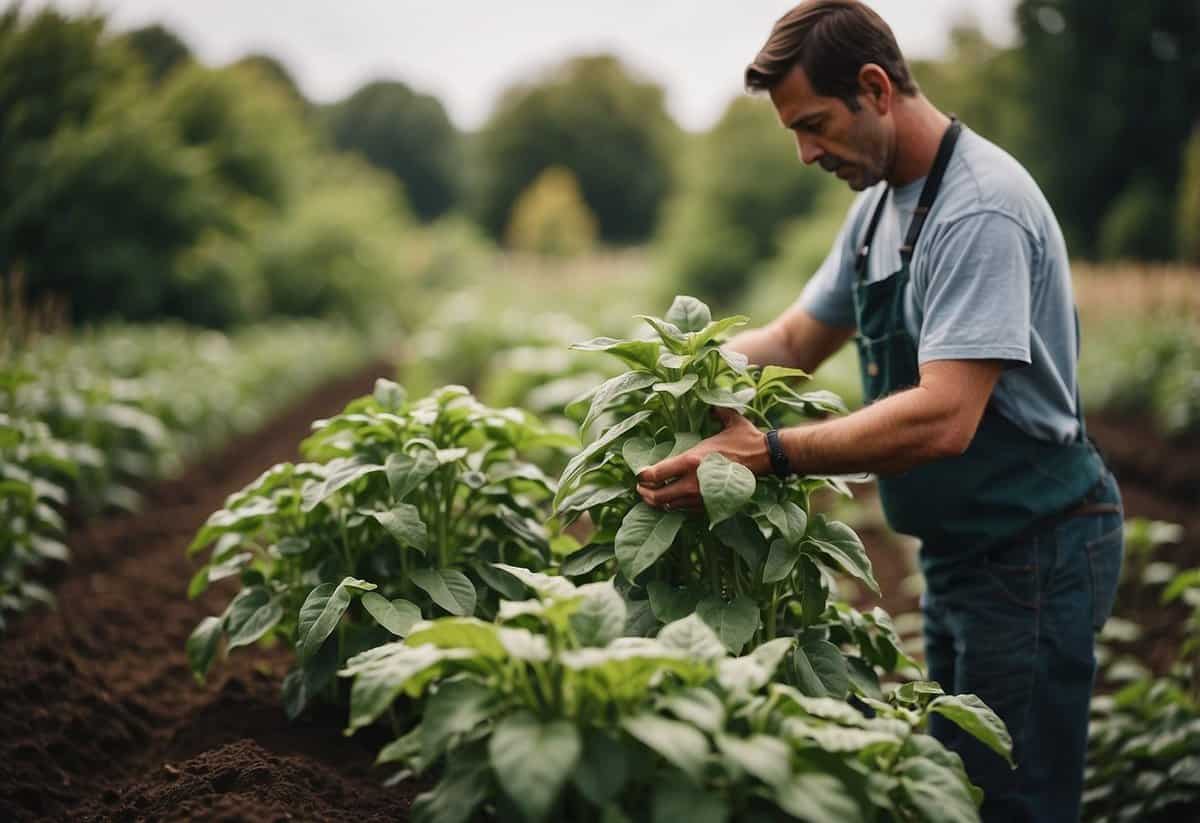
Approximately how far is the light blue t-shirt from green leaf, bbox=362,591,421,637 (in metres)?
1.27

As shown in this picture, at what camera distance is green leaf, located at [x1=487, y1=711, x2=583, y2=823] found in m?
1.31

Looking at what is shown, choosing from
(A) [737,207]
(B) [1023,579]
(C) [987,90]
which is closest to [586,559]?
(B) [1023,579]

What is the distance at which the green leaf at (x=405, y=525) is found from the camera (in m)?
2.11

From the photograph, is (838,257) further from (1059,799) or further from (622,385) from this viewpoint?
(1059,799)

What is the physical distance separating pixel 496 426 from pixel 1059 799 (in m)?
1.74

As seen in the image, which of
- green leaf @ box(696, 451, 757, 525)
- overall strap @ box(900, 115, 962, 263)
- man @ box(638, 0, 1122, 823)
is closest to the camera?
green leaf @ box(696, 451, 757, 525)

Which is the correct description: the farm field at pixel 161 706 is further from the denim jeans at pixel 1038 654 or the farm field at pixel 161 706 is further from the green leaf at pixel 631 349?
the denim jeans at pixel 1038 654

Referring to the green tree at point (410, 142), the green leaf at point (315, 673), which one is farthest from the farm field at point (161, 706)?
the green tree at point (410, 142)

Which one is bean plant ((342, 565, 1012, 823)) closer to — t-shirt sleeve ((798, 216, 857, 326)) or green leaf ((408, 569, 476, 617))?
green leaf ((408, 569, 476, 617))

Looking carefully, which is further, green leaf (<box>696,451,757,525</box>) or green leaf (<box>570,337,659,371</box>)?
green leaf (<box>570,337,659,371</box>)

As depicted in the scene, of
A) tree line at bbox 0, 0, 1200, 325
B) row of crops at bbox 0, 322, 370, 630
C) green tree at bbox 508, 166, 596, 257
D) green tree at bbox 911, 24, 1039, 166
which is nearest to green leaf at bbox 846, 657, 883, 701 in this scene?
row of crops at bbox 0, 322, 370, 630

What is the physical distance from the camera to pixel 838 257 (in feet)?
9.20

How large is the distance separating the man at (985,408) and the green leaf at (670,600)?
1.86 ft

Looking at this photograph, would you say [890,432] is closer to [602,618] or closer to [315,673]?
[602,618]
